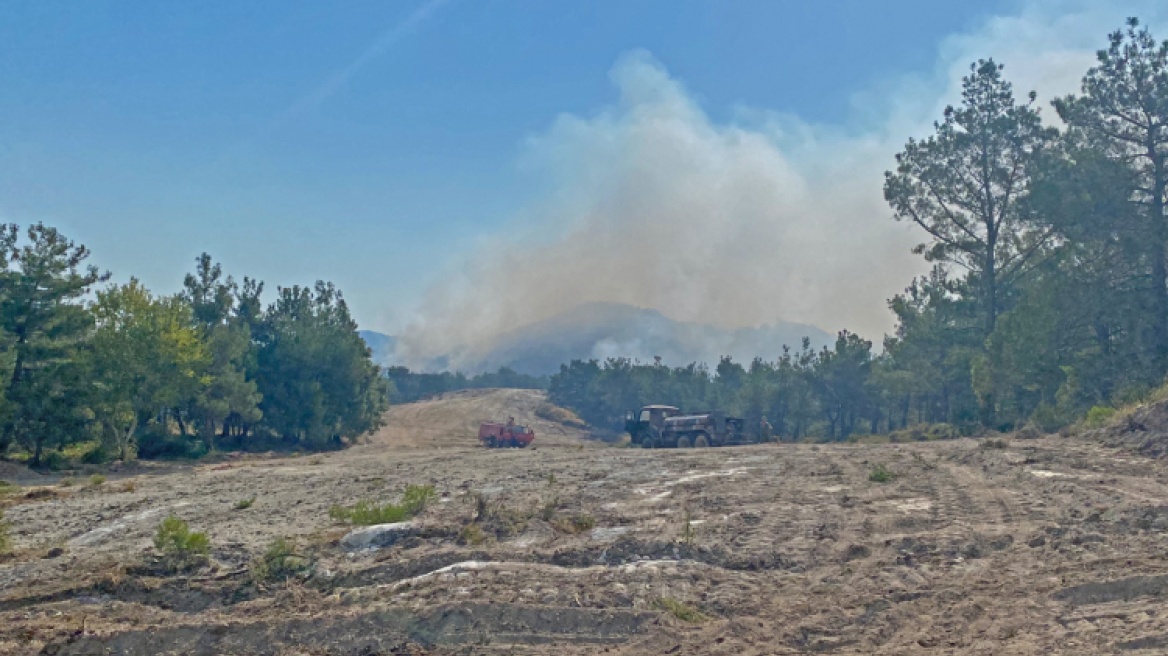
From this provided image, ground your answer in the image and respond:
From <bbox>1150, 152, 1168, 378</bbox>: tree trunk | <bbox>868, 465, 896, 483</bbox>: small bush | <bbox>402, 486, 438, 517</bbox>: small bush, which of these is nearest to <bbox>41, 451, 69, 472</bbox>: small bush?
<bbox>402, 486, 438, 517</bbox>: small bush

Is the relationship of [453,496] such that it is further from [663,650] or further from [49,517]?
[663,650]

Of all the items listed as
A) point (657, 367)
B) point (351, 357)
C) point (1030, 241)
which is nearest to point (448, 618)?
point (1030, 241)

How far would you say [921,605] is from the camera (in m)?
6.45

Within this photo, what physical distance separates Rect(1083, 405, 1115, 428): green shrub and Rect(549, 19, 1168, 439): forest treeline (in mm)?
969

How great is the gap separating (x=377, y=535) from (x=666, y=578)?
418 centimetres

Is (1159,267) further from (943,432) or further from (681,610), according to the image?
(681,610)

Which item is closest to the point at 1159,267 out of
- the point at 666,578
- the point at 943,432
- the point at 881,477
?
the point at 943,432

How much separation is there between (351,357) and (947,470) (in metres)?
41.6

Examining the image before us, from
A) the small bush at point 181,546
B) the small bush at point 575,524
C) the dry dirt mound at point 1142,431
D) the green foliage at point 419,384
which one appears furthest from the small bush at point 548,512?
the green foliage at point 419,384

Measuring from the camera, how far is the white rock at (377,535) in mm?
9378

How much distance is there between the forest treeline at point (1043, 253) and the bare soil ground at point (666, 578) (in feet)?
55.6

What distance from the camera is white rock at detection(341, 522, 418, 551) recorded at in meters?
9.38

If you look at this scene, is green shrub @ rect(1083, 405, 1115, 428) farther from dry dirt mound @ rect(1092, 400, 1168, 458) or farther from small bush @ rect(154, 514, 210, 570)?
small bush @ rect(154, 514, 210, 570)

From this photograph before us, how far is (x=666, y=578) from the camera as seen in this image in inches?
296
